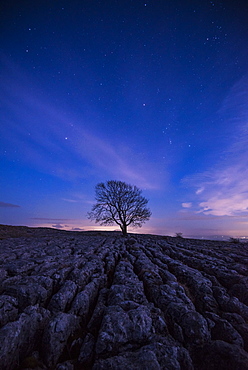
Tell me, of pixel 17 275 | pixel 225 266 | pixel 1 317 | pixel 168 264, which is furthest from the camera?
pixel 168 264

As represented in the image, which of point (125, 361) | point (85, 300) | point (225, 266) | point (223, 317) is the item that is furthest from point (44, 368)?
point (225, 266)

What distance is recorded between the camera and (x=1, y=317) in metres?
5.01

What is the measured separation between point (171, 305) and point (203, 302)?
185 centimetres

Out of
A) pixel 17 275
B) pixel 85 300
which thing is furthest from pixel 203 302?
pixel 17 275

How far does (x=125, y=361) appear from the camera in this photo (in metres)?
3.99

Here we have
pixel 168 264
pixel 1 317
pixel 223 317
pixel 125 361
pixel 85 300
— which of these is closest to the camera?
pixel 125 361

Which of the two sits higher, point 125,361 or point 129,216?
point 129,216

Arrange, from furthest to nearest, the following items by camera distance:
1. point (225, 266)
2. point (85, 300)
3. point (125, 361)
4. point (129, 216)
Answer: point (129, 216)
point (225, 266)
point (85, 300)
point (125, 361)

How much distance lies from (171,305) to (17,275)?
7.79m

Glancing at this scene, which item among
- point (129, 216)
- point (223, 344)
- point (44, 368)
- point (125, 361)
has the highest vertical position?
point (129, 216)

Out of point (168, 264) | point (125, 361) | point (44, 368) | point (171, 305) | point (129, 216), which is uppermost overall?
point (129, 216)

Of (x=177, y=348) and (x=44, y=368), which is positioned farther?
(x=177, y=348)

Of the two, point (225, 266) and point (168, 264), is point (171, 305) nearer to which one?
point (168, 264)

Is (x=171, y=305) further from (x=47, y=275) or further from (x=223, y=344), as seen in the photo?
(x=47, y=275)
